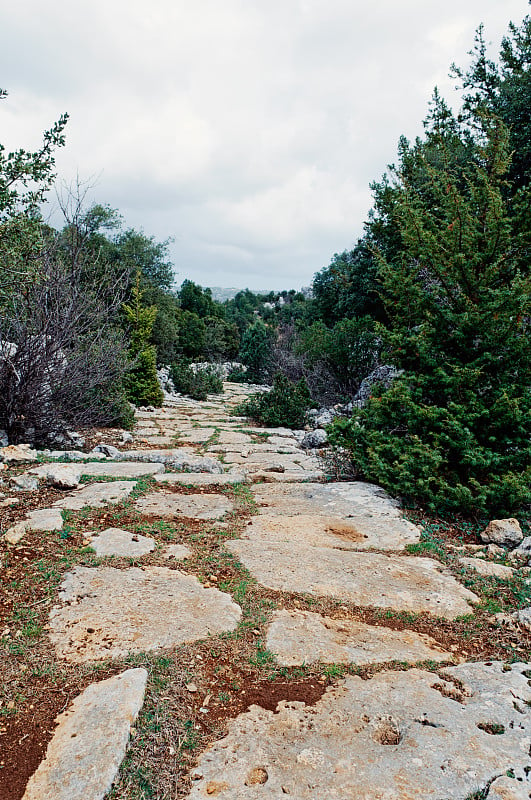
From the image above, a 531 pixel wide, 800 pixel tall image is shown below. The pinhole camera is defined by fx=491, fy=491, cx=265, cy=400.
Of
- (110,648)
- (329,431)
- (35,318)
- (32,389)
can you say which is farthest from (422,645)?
(35,318)

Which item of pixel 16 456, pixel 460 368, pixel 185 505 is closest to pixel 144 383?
pixel 16 456

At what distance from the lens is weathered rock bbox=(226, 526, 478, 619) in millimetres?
2389

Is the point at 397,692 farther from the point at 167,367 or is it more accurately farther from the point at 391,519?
the point at 167,367

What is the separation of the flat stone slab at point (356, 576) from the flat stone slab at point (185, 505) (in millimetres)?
560

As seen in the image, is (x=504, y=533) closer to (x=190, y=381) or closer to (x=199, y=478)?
(x=199, y=478)

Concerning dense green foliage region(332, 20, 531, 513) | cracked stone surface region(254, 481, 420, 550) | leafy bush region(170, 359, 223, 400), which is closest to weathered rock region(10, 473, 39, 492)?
cracked stone surface region(254, 481, 420, 550)

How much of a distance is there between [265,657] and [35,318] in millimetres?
5165

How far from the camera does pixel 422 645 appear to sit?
2027 mm

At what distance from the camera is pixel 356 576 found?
2.61m

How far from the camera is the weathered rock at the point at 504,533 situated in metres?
3.22

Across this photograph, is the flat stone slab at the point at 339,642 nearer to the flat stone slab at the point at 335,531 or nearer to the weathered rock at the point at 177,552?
the weathered rock at the point at 177,552

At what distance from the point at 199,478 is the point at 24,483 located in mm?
1438

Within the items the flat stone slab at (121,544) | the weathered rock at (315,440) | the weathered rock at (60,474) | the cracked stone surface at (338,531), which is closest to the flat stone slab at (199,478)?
the weathered rock at (60,474)

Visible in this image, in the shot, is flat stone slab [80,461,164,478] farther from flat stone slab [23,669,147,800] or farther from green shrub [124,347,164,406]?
green shrub [124,347,164,406]
